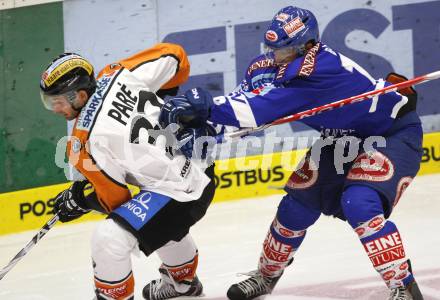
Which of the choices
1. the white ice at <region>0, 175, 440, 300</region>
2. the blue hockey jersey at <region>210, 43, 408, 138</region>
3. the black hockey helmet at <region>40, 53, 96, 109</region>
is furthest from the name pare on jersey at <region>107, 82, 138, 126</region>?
the white ice at <region>0, 175, 440, 300</region>

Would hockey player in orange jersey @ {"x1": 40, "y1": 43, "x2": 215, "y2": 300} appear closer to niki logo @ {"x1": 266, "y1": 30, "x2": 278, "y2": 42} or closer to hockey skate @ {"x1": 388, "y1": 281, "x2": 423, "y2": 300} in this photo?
niki logo @ {"x1": 266, "y1": 30, "x2": 278, "y2": 42}

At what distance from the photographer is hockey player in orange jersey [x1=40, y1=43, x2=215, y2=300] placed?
3.21m

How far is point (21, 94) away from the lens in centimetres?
538

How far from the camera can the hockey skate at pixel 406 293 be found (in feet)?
10.7

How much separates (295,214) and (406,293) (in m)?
0.51

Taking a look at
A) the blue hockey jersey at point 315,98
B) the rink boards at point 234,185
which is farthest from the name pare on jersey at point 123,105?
the rink boards at point 234,185

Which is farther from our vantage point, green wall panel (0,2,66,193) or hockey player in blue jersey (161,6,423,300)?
green wall panel (0,2,66,193)

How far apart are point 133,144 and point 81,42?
2.23 m

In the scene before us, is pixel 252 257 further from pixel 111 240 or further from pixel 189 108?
pixel 189 108

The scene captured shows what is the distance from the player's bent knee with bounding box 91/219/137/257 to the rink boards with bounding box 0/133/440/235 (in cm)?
207

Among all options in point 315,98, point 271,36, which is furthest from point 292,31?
point 315,98

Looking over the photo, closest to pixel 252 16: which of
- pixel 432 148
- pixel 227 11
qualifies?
pixel 227 11

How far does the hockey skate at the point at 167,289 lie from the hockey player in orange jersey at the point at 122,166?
48 centimetres

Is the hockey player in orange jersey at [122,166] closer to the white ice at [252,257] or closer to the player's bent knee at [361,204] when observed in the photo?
the player's bent knee at [361,204]
